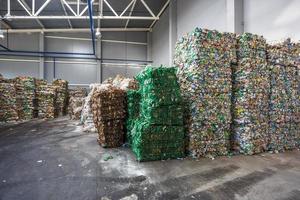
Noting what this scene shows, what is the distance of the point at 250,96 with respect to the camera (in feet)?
20.4

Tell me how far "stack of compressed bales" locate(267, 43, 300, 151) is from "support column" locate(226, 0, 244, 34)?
7.71 ft

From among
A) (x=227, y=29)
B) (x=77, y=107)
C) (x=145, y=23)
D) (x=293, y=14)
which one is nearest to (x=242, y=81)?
(x=293, y=14)

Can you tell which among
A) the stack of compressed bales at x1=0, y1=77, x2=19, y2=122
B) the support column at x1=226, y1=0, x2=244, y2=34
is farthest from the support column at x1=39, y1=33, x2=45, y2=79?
the support column at x1=226, y1=0, x2=244, y2=34

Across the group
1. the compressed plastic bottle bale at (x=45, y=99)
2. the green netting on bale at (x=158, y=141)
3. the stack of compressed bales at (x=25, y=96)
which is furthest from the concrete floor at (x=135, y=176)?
the compressed plastic bottle bale at (x=45, y=99)

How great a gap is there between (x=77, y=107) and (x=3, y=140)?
6.12m

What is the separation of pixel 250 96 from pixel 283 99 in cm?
126

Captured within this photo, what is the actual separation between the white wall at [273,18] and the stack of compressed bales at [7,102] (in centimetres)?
1291

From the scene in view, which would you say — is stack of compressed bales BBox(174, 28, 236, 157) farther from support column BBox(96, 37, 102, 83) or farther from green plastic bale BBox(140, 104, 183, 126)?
support column BBox(96, 37, 102, 83)

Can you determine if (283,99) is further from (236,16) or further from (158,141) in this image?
(158,141)

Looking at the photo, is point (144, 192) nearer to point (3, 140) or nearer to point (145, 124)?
point (145, 124)

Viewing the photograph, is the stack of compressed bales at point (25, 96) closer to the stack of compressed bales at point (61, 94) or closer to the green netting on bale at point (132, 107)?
the stack of compressed bales at point (61, 94)

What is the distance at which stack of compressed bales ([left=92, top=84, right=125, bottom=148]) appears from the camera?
700 centimetres

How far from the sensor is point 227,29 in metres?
9.17

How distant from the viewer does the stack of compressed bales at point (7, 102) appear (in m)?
13.5
